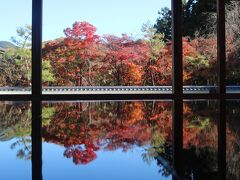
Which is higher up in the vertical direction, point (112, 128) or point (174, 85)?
point (174, 85)

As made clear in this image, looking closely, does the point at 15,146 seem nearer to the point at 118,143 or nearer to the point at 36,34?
the point at 118,143

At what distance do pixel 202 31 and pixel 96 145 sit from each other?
8.52 m

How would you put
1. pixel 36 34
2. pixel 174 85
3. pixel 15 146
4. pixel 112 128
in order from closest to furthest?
1. pixel 15 146
2. pixel 112 128
3. pixel 36 34
4. pixel 174 85

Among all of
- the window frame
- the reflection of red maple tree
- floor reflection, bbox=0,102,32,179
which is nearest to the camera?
floor reflection, bbox=0,102,32,179

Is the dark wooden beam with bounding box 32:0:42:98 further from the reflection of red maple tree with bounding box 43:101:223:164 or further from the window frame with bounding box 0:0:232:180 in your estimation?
the reflection of red maple tree with bounding box 43:101:223:164

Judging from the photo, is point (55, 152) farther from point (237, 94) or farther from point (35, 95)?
point (237, 94)

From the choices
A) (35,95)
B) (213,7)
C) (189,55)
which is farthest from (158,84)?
(35,95)

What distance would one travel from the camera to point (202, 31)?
35.3ft

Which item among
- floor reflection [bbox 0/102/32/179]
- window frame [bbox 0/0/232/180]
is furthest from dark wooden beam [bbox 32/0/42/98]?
floor reflection [bbox 0/102/32/179]

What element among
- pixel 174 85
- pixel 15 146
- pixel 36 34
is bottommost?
pixel 15 146

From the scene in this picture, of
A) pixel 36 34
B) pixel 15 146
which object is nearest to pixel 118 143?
pixel 15 146

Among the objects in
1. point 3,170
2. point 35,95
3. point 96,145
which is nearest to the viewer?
point 3,170

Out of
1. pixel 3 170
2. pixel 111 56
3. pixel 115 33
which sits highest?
pixel 115 33

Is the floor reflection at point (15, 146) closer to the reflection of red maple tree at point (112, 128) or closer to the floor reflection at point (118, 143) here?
the floor reflection at point (118, 143)
